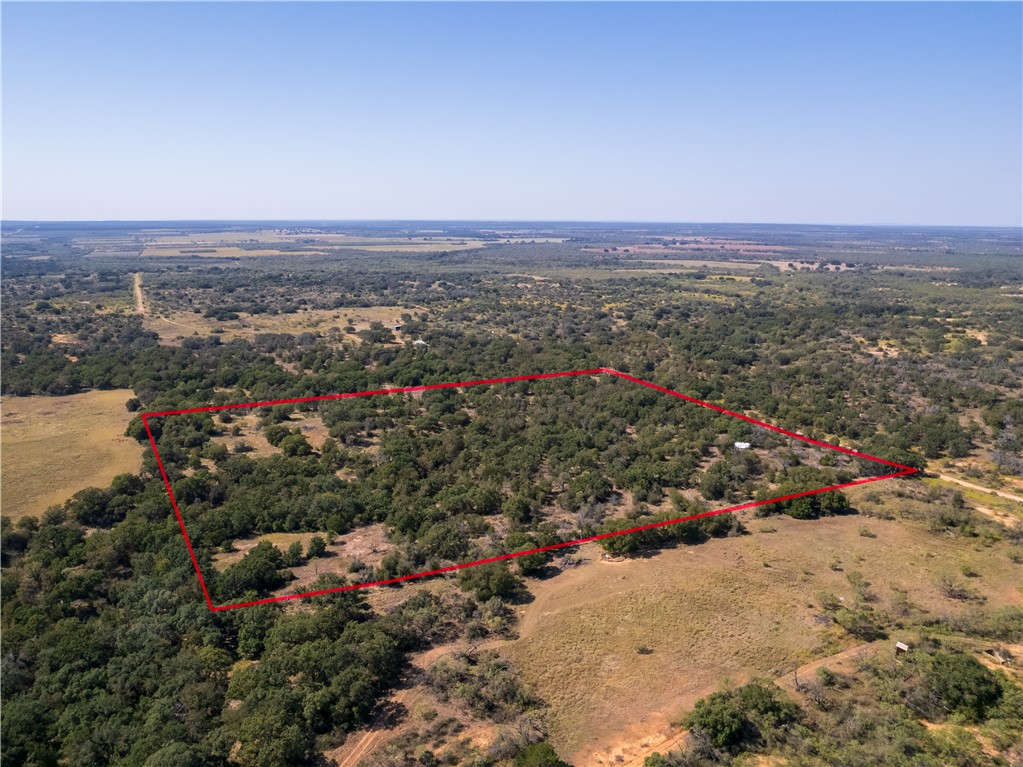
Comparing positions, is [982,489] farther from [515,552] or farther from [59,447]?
[59,447]

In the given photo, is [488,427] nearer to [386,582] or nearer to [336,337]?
[386,582]

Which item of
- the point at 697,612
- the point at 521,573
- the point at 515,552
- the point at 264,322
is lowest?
the point at 521,573

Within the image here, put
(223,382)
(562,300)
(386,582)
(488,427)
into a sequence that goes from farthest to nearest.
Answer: (562,300) → (223,382) → (488,427) → (386,582)

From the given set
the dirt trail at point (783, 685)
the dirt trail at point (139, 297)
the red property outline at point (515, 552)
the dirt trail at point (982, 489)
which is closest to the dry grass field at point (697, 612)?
the dirt trail at point (783, 685)

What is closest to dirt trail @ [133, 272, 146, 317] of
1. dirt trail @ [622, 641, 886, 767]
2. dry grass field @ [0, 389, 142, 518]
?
dry grass field @ [0, 389, 142, 518]

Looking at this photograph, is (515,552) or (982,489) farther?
(982,489)

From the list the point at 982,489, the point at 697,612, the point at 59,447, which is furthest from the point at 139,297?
the point at 982,489

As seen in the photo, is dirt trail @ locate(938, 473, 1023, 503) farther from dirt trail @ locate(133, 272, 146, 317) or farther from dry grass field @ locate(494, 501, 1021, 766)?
dirt trail @ locate(133, 272, 146, 317)

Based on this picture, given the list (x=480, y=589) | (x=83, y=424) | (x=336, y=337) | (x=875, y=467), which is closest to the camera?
Answer: (x=480, y=589)

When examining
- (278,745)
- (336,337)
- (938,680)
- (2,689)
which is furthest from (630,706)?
(336,337)
